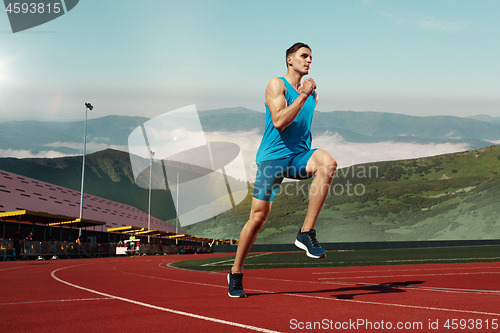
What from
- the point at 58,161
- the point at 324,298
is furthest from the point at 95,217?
the point at 58,161

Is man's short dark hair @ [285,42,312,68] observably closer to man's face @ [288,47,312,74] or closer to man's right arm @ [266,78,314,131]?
man's face @ [288,47,312,74]

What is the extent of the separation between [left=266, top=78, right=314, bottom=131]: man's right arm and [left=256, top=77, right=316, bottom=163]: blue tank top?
157 millimetres

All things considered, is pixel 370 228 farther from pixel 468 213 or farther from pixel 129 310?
pixel 129 310

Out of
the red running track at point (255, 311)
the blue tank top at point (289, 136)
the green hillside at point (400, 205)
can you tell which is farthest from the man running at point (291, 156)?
the green hillside at point (400, 205)

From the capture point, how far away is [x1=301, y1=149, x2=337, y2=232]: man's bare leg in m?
4.84

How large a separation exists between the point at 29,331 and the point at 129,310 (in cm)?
114

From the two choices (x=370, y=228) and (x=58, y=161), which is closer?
(x=370, y=228)

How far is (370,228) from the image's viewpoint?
10375cm

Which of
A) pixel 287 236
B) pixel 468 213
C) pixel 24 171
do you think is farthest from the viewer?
pixel 24 171

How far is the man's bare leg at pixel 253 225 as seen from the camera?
5.09 metres

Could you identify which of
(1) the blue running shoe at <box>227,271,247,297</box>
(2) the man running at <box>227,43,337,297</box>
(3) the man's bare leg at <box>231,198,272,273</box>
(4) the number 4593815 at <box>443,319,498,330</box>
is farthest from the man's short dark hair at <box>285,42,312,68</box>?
(4) the number 4593815 at <box>443,319,498,330</box>

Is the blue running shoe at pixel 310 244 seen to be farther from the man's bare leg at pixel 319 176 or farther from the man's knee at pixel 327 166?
the man's knee at pixel 327 166

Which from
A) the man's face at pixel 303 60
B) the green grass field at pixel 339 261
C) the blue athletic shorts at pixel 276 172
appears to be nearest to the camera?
the blue athletic shorts at pixel 276 172

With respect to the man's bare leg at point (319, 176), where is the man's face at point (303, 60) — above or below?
above
